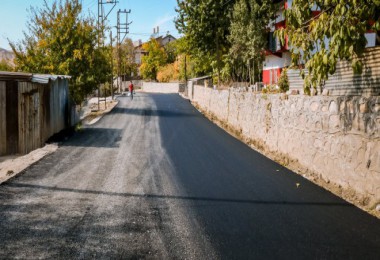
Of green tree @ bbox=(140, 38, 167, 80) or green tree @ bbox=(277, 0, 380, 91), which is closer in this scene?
green tree @ bbox=(277, 0, 380, 91)

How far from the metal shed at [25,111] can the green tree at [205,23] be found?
26395 millimetres

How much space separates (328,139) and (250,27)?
29751 millimetres

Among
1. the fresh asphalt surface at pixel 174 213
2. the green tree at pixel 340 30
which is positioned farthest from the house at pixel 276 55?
the green tree at pixel 340 30

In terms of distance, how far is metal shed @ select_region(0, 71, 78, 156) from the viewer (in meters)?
12.5

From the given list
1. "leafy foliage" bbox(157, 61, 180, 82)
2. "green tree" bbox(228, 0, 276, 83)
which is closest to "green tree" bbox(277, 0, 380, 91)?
"green tree" bbox(228, 0, 276, 83)

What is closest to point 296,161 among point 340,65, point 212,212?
point 340,65

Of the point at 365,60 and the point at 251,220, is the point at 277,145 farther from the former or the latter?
the point at 251,220

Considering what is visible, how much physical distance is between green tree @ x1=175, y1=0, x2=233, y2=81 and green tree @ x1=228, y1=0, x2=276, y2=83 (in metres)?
1.93

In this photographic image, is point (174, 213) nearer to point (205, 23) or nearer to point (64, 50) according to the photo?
point (64, 50)

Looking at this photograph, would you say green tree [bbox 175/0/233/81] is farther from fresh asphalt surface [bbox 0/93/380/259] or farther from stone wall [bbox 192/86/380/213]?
fresh asphalt surface [bbox 0/93/380/259]

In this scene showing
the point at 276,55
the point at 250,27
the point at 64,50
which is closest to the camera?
the point at 64,50

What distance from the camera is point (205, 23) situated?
40969mm

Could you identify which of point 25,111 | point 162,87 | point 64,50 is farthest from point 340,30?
point 162,87

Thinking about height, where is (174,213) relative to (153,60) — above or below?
below
